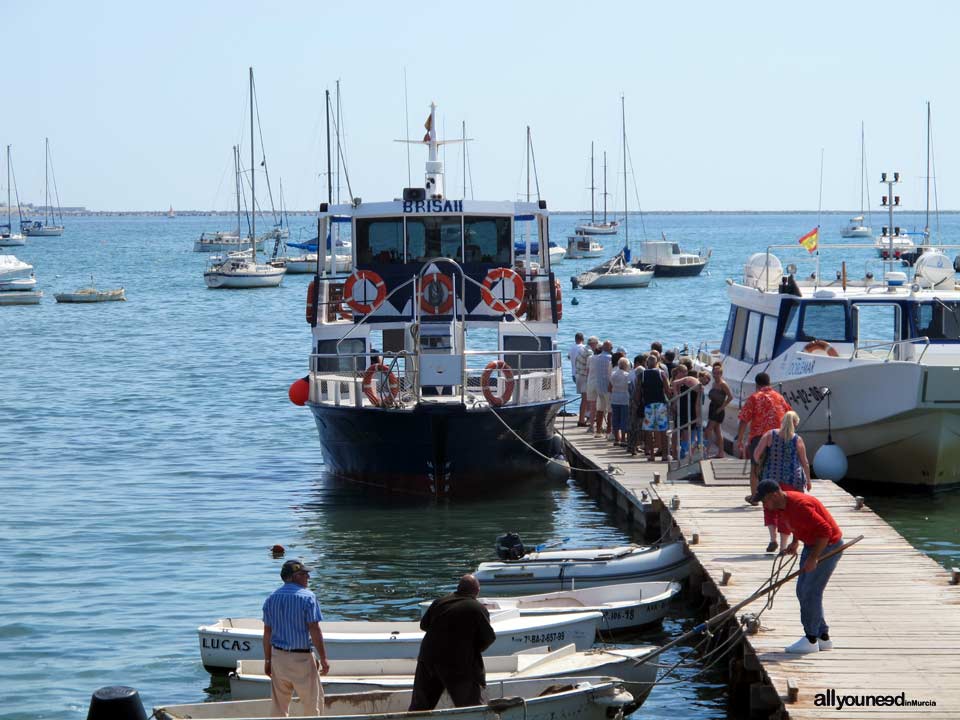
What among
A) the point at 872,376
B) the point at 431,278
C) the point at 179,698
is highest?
the point at 431,278

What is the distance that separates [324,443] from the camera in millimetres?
23828

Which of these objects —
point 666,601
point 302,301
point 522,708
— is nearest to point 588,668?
point 522,708

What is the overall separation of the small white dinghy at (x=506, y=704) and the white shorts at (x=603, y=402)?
13354 mm

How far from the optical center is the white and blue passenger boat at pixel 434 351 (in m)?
21.2

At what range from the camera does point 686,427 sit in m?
21.7

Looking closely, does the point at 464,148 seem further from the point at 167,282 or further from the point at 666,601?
the point at 666,601

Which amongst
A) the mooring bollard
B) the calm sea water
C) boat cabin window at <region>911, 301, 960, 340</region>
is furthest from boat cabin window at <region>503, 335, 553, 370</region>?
the mooring bollard

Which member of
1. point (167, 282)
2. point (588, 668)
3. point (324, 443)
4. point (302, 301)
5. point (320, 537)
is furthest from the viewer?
point (167, 282)

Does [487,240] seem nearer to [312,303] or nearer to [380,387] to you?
[312,303]

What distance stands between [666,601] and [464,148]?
7423cm

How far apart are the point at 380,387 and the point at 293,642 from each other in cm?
1067

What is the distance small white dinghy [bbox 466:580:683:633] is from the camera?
14.6m

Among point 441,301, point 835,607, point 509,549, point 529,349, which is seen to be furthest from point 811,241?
point 835,607

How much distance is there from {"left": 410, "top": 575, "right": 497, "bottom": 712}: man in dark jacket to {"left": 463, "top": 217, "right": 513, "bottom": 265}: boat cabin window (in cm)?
1456
